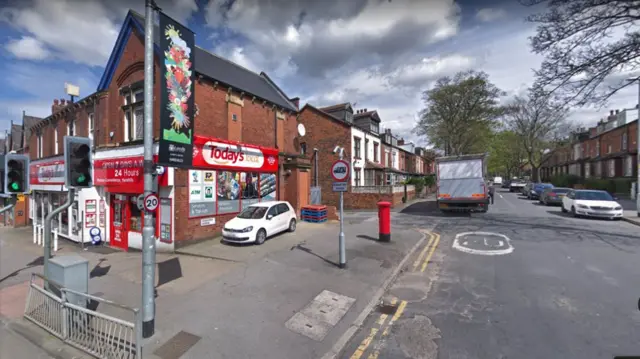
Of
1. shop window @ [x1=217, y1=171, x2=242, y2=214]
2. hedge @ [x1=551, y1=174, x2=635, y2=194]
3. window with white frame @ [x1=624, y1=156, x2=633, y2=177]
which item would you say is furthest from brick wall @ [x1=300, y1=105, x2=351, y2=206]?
window with white frame @ [x1=624, y1=156, x2=633, y2=177]

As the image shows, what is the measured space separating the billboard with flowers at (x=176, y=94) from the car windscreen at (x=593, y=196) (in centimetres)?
2068

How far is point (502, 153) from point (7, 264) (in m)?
73.7

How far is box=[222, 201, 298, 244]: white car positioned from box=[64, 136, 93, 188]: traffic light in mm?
5066

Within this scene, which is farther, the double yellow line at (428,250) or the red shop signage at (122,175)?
the red shop signage at (122,175)

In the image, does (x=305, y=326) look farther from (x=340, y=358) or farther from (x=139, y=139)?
(x=139, y=139)

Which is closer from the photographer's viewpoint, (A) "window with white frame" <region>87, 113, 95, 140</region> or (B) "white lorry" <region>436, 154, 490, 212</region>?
(A) "window with white frame" <region>87, 113, 95, 140</region>

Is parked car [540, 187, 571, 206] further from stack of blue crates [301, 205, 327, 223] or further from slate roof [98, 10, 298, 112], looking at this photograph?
slate roof [98, 10, 298, 112]

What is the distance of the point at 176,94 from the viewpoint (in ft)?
16.6

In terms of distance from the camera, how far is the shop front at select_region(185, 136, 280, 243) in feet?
35.8

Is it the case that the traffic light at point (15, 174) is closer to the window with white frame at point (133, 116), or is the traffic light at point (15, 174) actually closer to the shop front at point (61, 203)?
the shop front at point (61, 203)

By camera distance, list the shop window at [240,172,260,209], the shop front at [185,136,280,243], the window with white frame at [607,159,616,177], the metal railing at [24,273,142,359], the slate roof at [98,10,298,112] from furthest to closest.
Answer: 1. the window with white frame at [607,159,616,177]
2. the shop window at [240,172,260,209]
3. the slate roof at [98,10,298,112]
4. the shop front at [185,136,280,243]
5. the metal railing at [24,273,142,359]

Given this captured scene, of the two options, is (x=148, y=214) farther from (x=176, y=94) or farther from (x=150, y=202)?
(x=176, y=94)

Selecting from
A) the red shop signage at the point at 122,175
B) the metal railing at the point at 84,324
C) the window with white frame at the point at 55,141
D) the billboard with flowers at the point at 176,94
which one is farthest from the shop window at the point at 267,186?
the window with white frame at the point at 55,141

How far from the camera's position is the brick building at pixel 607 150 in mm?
34116
